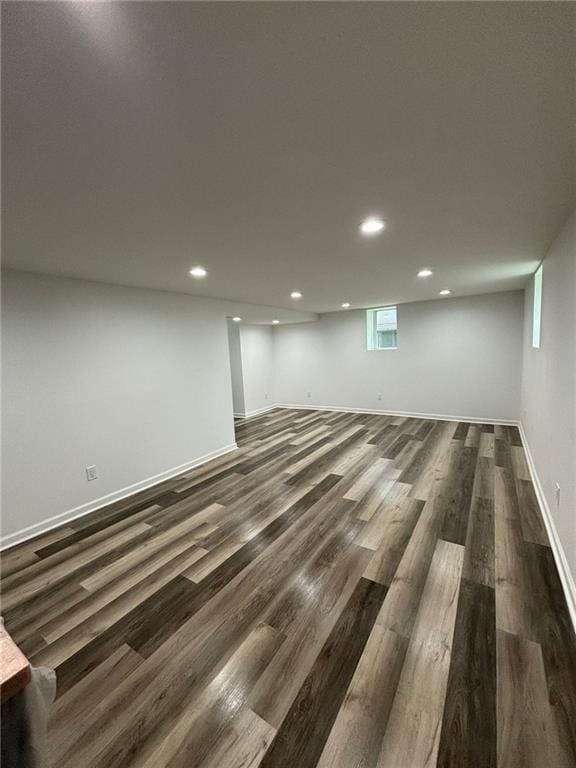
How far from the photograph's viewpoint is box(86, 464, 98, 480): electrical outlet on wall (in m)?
2.84

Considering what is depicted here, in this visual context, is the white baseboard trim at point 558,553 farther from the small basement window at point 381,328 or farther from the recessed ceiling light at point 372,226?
the small basement window at point 381,328

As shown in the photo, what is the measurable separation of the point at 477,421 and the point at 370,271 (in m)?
3.83

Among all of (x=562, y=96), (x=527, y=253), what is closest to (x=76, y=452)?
(x=562, y=96)

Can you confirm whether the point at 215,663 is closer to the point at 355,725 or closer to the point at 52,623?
the point at 355,725

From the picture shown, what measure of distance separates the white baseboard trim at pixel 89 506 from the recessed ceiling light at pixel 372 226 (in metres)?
3.39

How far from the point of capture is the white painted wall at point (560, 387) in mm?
1677

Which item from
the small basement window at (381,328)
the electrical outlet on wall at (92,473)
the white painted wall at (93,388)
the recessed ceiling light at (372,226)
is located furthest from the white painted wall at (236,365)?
the recessed ceiling light at (372,226)

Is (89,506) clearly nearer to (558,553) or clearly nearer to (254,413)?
(558,553)

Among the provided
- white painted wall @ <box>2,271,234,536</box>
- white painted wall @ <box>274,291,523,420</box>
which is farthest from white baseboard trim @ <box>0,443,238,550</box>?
white painted wall @ <box>274,291,523,420</box>

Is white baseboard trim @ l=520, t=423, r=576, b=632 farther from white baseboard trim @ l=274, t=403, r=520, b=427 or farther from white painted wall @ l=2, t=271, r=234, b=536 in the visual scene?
white painted wall @ l=2, t=271, r=234, b=536

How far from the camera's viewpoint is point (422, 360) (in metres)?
5.61

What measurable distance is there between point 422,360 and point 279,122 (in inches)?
212

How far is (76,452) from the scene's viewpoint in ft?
9.03

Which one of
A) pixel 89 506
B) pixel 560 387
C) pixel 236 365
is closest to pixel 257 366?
pixel 236 365
